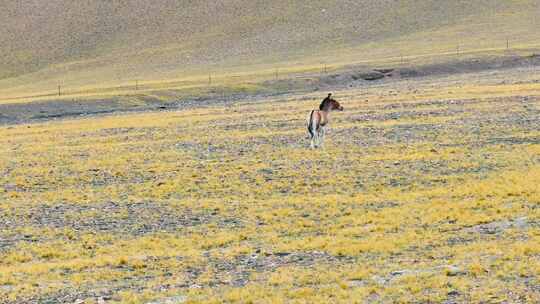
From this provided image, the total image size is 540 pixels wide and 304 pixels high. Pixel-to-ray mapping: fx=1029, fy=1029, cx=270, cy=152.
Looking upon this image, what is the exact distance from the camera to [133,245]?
19.2 m

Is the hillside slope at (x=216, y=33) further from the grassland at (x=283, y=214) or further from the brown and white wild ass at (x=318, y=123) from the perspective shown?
the brown and white wild ass at (x=318, y=123)

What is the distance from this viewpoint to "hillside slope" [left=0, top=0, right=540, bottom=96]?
97.5 metres

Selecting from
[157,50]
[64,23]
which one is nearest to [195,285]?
[157,50]

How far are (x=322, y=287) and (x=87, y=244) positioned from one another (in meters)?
5.99

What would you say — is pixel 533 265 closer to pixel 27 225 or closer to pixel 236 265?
pixel 236 265

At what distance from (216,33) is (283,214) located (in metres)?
92.2

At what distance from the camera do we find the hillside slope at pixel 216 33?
320ft

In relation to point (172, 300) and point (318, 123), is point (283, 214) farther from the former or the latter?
point (318, 123)

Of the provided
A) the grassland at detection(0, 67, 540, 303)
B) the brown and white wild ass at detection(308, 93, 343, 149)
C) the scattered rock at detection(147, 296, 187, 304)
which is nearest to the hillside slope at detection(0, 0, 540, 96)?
the grassland at detection(0, 67, 540, 303)

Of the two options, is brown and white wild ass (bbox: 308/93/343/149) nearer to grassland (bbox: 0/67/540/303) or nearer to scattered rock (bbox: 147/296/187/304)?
grassland (bbox: 0/67/540/303)

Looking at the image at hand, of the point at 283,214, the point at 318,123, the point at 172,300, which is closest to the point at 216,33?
the point at 318,123

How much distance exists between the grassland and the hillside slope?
181 feet

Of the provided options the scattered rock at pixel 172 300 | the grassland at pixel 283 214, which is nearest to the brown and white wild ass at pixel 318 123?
the grassland at pixel 283 214

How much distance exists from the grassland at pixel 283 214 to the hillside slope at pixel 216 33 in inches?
2167
